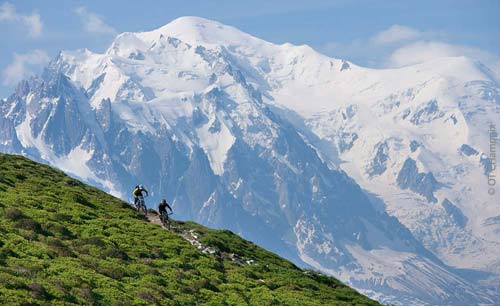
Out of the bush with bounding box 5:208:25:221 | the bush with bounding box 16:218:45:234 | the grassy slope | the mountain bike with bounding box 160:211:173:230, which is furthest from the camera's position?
the mountain bike with bounding box 160:211:173:230

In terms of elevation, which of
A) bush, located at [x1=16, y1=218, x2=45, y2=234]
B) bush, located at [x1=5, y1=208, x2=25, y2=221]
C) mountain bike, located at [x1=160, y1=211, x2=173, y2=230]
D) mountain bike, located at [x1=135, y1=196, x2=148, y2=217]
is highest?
mountain bike, located at [x1=135, y1=196, x2=148, y2=217]

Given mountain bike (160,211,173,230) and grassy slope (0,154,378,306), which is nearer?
grassy slope (0,154,378,306)

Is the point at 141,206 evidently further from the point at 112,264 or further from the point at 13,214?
the point at 112,264

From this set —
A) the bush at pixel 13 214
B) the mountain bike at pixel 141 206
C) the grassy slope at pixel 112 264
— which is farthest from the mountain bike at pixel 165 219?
the bush at pixel 13 214

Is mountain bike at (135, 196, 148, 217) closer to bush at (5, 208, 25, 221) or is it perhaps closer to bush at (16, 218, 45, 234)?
bush at (5, 208, 25, 221)

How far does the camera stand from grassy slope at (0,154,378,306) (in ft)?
141

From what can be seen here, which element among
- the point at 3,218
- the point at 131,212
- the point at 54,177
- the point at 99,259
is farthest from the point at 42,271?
the point at 54,177

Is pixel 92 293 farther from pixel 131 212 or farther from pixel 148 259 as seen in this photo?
pixel 131 212

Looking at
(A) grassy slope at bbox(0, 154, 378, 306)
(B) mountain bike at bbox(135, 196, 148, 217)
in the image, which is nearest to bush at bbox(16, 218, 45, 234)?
(A) grassy slope at bbox(0, 154, 378, 306)

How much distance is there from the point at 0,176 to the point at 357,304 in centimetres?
3126

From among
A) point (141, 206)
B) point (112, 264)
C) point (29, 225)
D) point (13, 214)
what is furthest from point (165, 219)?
point (112, 264)

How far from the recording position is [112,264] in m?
50.1

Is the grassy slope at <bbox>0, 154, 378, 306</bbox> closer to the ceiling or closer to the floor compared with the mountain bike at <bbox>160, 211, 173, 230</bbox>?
closer to the floor

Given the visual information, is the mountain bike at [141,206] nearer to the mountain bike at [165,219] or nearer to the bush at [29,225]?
the mountain bike at [165,219]
